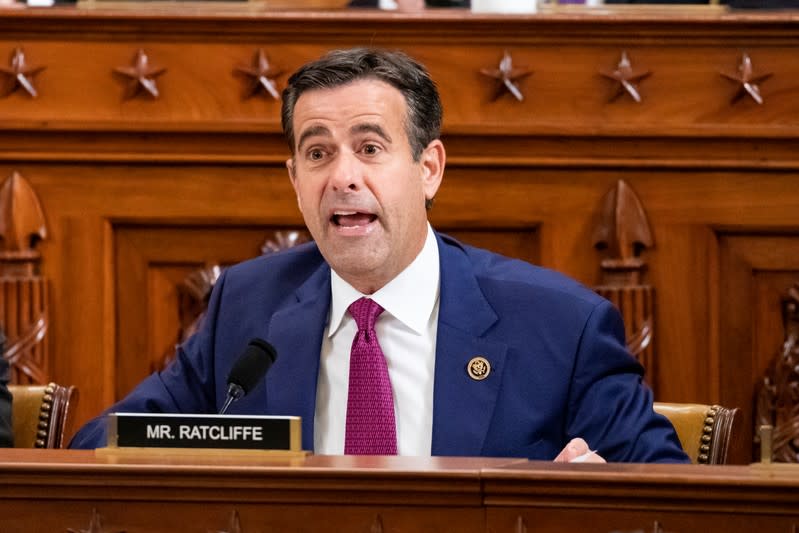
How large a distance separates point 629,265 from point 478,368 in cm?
91

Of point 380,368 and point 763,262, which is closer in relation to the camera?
point 380,368

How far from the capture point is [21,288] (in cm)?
337

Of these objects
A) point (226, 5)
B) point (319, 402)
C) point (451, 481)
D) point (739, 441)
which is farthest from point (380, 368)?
point (226, 5)

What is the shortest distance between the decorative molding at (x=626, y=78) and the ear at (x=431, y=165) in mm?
724

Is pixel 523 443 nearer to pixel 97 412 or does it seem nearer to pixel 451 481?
pixel 451 481

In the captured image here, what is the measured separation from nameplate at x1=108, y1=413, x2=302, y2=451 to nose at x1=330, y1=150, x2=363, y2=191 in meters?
0.76

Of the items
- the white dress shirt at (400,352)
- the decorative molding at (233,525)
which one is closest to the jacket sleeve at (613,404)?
the white dress shirt at (400,352)

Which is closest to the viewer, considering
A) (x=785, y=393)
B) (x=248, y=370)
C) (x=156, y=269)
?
(x=248, y=370)

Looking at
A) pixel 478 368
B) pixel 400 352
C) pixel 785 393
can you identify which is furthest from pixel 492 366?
pixel 785 393

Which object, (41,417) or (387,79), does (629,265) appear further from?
(41,417)

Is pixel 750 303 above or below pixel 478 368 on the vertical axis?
above

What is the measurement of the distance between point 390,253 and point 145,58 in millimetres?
1098

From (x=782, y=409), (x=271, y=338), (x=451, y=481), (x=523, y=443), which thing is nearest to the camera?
(x=451, y=481)

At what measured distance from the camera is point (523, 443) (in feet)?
8.12
